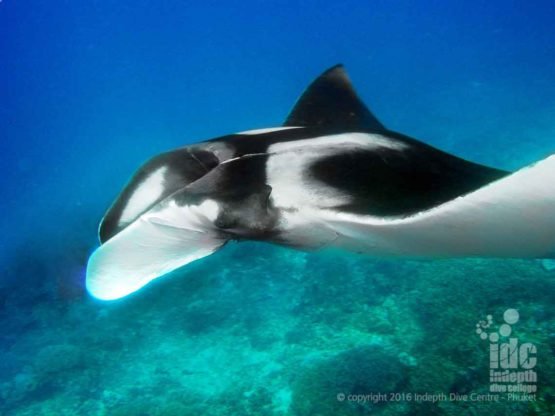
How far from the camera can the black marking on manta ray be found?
159 centimetres

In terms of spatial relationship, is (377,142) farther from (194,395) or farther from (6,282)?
(6,282)

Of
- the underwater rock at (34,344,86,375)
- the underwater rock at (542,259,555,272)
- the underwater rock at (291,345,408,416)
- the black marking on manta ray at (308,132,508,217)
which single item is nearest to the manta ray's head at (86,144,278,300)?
the black marking on manta ray at (308,132,508,217)

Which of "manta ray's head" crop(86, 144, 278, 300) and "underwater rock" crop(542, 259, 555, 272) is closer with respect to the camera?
"manta ray's head" crop(86, 144, 278, 300)

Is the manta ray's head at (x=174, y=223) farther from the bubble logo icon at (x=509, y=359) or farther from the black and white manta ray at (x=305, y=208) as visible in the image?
the bubble logo icon at (x=509, y=359)

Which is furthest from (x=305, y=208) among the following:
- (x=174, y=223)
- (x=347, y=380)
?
(x=347, y=380)

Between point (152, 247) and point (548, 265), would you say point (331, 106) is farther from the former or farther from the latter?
point (548, 265)

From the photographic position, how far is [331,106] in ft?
10.5

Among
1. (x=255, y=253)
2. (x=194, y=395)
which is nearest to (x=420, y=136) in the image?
(x=255, y=253)

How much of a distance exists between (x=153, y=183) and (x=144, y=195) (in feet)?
0.23

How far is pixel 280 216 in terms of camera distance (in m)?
1.77

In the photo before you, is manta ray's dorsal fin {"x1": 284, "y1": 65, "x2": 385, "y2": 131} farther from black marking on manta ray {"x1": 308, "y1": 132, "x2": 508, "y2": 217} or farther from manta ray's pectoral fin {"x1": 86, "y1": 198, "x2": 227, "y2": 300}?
manta ray's pectoral fin {"x1": 86, "y1": 198, "x2": 227, "y2": 300}

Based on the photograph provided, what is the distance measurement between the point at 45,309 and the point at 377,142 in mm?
10634

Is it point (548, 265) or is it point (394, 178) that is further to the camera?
point (548, 265)

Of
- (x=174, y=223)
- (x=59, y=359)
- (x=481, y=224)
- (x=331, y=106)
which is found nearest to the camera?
(x=481, y=224)
